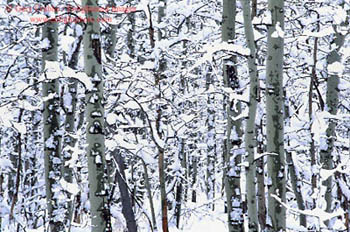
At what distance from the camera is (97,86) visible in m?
4.89

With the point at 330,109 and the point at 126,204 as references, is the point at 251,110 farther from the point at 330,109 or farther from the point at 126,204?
the point at 330,109

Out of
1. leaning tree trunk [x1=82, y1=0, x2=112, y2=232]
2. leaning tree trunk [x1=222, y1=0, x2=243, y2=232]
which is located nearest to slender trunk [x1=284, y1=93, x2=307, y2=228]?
leaning tree trunk [x1=222, y1=0, x2=243, y2=232]

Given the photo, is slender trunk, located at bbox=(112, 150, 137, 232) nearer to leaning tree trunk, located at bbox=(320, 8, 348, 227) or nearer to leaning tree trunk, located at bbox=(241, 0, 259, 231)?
leaning tree trunk, located at bbox=(241, 0, 259, 231)

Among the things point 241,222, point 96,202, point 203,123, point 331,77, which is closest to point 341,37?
point 331,77

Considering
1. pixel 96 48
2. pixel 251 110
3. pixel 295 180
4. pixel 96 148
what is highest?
pixel 96 48

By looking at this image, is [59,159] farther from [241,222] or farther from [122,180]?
[241,222]

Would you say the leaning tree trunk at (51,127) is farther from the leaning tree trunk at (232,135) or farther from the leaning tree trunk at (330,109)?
the leaning tree trunk at (330,109)

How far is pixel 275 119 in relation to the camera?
5.22 metres

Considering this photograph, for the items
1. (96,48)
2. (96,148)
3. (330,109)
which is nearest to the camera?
(96,148)

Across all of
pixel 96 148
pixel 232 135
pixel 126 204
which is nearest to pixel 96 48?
pixel 96 148

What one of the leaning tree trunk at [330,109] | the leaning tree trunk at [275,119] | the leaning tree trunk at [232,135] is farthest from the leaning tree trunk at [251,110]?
the leaning tree trunk at [330,109]

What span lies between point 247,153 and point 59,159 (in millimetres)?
3277

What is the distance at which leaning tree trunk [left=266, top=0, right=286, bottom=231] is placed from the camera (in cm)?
520

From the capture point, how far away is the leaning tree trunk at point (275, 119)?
5.20 meters
